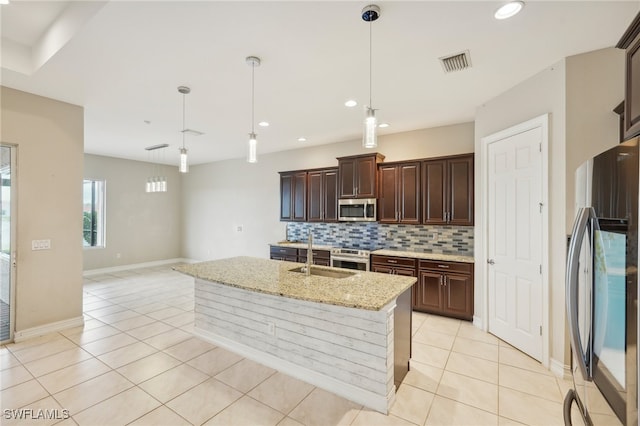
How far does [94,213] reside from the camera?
274 inches

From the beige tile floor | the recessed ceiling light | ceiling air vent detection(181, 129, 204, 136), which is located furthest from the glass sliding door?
the recessed ceiling light

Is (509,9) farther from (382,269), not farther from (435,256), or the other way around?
(382,269)

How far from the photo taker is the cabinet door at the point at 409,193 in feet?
14.7

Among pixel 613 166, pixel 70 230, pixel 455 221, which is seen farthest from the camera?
pixel 455 221

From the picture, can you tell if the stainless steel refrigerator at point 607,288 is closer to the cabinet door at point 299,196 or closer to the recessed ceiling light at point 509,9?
the recessed ceiling light at point 509,9

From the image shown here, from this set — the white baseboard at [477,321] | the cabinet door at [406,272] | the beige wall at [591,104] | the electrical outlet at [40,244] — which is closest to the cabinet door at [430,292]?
the cabinet door at [406,272]

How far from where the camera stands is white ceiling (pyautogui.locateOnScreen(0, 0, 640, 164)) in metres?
2.03

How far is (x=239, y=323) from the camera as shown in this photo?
9.98 ft

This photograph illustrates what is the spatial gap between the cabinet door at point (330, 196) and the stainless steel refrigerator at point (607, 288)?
13.3 ft

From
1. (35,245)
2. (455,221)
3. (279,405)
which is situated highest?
(455,221)

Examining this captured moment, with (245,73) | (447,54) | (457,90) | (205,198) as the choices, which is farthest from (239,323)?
(205,198)

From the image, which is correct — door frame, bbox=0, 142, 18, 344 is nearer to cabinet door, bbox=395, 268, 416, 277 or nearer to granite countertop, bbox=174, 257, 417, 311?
granite countertop, bbox=174, 257, 417, 311

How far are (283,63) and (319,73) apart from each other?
Result: 1.28 ft

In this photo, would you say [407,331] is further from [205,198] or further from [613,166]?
[205,198]
